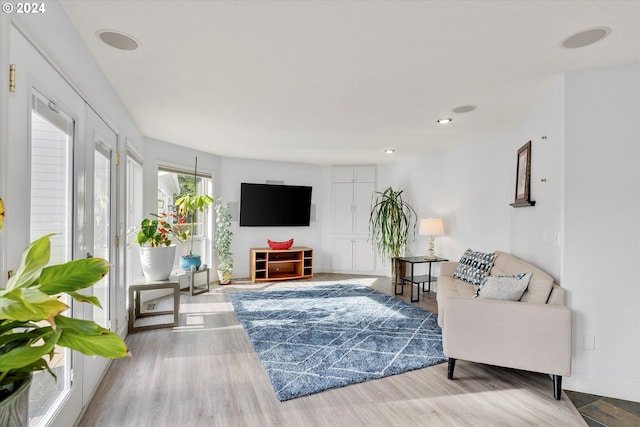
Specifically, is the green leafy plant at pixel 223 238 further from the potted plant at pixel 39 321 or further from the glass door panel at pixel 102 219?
the potted plant at pixel 39 321

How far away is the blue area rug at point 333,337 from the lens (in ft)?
8.96

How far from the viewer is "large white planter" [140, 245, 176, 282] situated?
3.65 meters

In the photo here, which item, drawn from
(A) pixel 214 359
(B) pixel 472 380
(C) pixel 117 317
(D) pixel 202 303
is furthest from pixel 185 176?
(B) pixel 472 380

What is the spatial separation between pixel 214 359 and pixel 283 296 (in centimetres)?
225

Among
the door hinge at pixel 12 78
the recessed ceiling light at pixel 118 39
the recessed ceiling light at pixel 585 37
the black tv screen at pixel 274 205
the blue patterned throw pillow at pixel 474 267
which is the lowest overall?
the blue patterned throw pillow at pixel 474 267

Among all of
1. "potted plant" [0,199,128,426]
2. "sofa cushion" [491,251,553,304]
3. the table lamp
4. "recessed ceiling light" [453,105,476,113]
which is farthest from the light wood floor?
the table lamp

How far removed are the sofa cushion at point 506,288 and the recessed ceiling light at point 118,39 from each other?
10.1ft

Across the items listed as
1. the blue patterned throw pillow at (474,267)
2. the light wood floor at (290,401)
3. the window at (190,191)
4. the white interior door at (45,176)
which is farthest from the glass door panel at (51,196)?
the blue patterned throw pillow at (474,267)

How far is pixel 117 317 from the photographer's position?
10.6ft

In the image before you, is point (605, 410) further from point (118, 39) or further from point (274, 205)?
point (274, 205)

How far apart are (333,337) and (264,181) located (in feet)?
13.3

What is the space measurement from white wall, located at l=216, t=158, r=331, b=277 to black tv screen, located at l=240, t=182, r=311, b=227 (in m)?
0.14

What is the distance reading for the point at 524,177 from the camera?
359 centimetres

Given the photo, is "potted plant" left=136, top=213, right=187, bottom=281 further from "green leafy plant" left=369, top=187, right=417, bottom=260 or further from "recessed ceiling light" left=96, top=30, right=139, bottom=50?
"green leafy plant" left=369, top=187, right=417, bottom=260
